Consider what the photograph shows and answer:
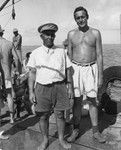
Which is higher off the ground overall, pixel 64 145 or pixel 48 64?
pixel 48 64

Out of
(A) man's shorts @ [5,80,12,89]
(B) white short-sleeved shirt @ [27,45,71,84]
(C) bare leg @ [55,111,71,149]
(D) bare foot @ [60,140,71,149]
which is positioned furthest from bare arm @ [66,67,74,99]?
(A) man's shorts @ [5,80,12,89]

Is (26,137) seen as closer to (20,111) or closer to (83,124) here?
(83,124)

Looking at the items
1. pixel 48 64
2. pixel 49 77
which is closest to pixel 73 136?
pixel 49 77

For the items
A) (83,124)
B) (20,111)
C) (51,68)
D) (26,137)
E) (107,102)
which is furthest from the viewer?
(20,111)

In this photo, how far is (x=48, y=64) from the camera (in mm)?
4422

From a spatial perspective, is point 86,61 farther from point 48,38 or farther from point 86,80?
point 48,38

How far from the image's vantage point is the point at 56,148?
4832 mm

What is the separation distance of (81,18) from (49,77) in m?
1.09

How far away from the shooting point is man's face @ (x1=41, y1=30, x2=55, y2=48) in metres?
4.35

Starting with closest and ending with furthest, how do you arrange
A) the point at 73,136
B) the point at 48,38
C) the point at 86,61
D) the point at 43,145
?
the point at 48,38 < the point at 43,145 < the point at 86,61 < the point at 73,136

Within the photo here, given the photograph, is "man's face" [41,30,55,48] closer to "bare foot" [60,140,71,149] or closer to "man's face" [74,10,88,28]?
"man's face" [74,10,88,28]

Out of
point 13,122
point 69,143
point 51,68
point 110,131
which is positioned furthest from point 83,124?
point 51,68

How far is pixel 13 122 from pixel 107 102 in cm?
199

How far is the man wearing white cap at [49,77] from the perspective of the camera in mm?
4418
